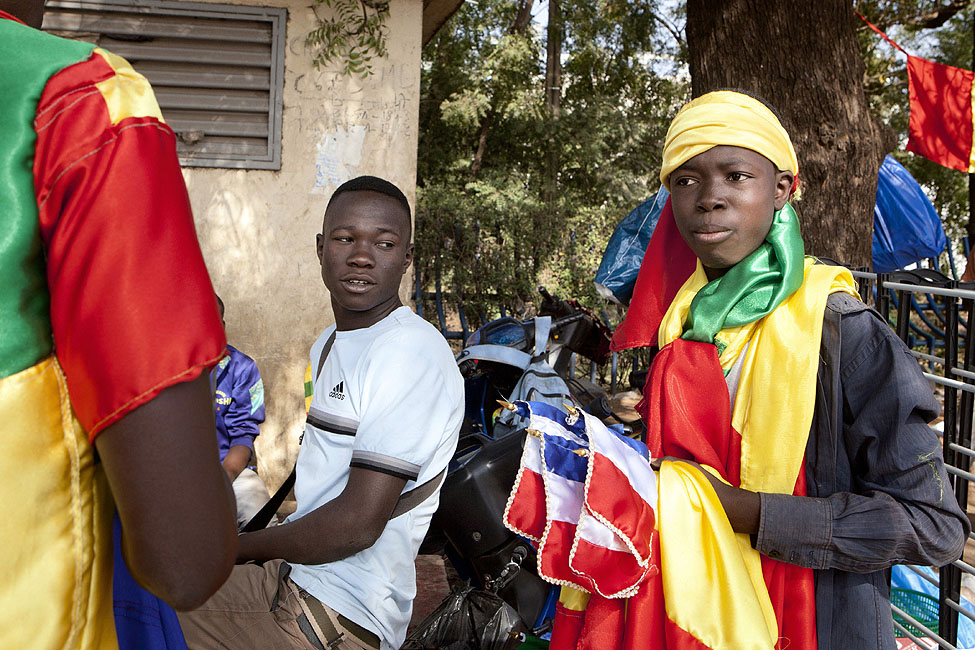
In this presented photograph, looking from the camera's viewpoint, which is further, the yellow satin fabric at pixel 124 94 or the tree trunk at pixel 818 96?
the tree trunk at pixel 818 96

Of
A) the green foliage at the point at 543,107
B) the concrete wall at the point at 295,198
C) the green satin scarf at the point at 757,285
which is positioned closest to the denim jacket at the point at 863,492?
the green satin scarf at the point at 757,285

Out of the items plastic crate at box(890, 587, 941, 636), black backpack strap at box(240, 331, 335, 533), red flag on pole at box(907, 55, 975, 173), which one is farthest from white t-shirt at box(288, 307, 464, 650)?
red flag on pole at box(907, 55, 975, 173)

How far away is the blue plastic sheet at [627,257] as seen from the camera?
4.19 meters

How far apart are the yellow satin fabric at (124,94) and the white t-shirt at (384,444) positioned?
1096 mm

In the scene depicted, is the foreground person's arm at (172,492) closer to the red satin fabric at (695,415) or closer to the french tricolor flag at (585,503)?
the french tricolor flag at (585,503)

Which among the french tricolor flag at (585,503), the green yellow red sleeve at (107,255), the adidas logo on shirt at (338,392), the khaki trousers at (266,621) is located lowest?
the khaki trousers at (266,621)

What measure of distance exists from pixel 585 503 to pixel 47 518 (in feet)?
2.95

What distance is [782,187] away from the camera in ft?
5.73

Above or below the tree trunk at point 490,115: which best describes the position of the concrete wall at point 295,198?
below

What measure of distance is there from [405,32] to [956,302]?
11.6 ft

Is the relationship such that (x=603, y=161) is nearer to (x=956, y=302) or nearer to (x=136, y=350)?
(x=956, y=302)

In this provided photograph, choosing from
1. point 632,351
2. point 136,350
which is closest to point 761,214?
point 136,350

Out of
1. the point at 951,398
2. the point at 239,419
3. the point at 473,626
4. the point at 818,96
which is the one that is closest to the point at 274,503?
the point at 473,626

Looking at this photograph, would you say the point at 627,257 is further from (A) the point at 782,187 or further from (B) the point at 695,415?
(B) the point at 695,415
